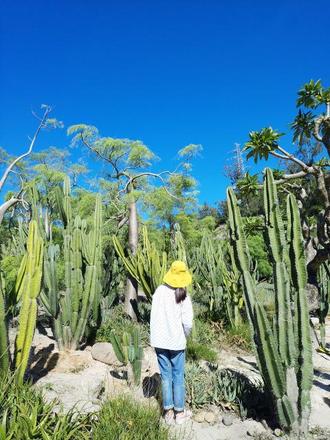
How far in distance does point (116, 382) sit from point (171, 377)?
1220 millimetres

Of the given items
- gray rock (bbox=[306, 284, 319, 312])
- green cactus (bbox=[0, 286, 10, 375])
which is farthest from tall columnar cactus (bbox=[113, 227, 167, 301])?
gray rock (bbox=[306, 284, 319, 312])

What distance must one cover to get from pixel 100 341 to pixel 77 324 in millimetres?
792

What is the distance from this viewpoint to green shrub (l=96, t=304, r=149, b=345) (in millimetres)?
6199

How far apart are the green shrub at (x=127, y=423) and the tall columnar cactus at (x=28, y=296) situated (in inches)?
39.9

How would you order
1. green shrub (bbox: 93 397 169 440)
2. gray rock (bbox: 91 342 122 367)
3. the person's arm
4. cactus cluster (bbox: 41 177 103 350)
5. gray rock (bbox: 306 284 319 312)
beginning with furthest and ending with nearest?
gray rock (bbox: 306 284 319 312) < cactus cluster (bbox: 41 177 103 350) < gray rock (bbox: 91 342 122 367) < the person's arm < green shrub (bbox: 93 397 169 440)

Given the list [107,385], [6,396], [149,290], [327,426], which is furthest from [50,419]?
[149,290]

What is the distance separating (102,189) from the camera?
13.8 meters

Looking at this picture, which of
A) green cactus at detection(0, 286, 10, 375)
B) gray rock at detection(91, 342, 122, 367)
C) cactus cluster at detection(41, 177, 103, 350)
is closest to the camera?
green cactus at detection(0, 286, 10, 375)

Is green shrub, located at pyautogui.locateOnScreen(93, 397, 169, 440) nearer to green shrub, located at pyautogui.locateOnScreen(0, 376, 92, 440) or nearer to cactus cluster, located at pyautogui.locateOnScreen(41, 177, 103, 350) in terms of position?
green shrub, located at pyautogui.locateOnScreen(0, 376, 92, 440)

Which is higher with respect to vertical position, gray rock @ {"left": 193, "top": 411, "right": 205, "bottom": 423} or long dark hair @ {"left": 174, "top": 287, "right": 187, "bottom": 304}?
long dark hair @ {"left": 174, "top": 287, "right": 187, "bottom": 304}

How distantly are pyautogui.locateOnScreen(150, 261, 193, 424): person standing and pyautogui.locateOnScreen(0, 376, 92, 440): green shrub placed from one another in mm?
847

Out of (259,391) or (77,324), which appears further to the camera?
(77,324)

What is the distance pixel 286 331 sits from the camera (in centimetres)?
316

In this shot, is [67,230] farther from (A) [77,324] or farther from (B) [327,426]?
(B) [327,426]
